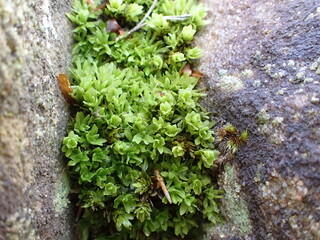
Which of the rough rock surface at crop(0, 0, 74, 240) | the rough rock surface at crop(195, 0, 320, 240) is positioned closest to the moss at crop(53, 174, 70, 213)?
the rough rock surface at crop(0, 0, 74, 240)

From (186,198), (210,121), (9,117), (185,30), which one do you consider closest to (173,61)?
(185,30)

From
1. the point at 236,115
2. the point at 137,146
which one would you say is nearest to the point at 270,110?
the point at 236,115

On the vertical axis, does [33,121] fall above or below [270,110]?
above

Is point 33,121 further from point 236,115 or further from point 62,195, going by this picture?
point 236,115

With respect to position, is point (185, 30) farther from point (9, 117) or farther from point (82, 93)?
point (9, 117)

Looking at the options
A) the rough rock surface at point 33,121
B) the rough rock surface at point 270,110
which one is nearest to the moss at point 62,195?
the rough rock surface at point 33,121

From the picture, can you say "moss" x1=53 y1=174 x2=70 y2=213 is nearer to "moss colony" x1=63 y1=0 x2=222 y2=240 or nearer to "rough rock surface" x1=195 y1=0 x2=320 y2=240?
"moss colony" x1=63 y1=0 x2=222 y2=240
